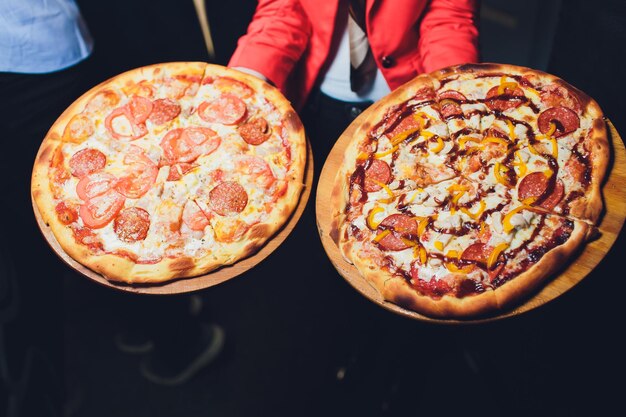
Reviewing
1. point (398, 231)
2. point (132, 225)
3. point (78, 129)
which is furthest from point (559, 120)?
point (78, 129)

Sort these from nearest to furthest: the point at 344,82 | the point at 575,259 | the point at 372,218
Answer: the point at 575,259 → the point at 372,218 → the point at 344,82

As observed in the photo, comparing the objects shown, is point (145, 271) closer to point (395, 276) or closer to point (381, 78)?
point (395, 276)

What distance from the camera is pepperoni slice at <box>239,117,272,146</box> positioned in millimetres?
2787

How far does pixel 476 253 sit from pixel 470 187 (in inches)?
13.2

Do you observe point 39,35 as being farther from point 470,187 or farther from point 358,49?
point 470,187

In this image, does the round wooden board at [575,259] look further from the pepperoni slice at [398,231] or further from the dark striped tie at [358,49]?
the dark striped tie at [358,49]

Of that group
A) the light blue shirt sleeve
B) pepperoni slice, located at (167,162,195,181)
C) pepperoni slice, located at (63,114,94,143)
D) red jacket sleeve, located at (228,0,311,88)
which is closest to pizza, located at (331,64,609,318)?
red jacket sleeve, located at (228,0,311,88)

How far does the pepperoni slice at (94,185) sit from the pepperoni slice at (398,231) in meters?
1.38

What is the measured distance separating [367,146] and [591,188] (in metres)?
1.03

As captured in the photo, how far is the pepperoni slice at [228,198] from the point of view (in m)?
2.61

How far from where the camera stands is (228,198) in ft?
8.60

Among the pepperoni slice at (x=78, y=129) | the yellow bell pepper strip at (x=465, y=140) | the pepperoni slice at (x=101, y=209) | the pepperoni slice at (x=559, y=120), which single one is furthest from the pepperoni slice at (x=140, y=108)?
the pepperoni slice at (x=559, y=120)

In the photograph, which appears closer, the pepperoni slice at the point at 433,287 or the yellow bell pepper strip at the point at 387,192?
the pepperoni slice at the point at 433,287

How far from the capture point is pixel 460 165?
2594 millimetres
